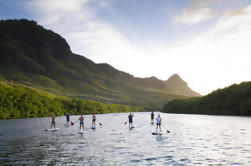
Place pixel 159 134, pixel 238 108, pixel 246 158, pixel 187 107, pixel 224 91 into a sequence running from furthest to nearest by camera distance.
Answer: pixel 187 107 → pixel 224 91 → pixel 238 108 → pixel 159 134 → pixel 246 158

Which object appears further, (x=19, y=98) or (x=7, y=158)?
(x=19, y=98)

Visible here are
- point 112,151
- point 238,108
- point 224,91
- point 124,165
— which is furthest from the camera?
point 224,91

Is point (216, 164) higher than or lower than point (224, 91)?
lower

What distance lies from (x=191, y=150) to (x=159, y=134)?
1686 cm

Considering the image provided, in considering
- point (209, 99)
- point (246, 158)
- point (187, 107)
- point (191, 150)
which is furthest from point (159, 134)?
point (187, 107)

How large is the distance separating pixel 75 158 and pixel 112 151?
4.94 meters

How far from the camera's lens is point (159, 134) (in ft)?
150

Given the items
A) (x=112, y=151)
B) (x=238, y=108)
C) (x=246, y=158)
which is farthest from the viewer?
(x=238, y=108)

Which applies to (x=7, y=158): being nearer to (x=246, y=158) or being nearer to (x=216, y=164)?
(x=216, y=164)

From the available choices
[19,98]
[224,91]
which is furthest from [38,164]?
[224,91]

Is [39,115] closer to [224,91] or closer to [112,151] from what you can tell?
[224,91]

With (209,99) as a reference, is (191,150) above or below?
below

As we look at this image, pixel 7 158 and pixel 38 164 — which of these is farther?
pixel 7 158

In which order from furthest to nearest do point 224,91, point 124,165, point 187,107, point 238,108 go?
point 187,107 < point 224,91 < point 238,108 < point 124,165
